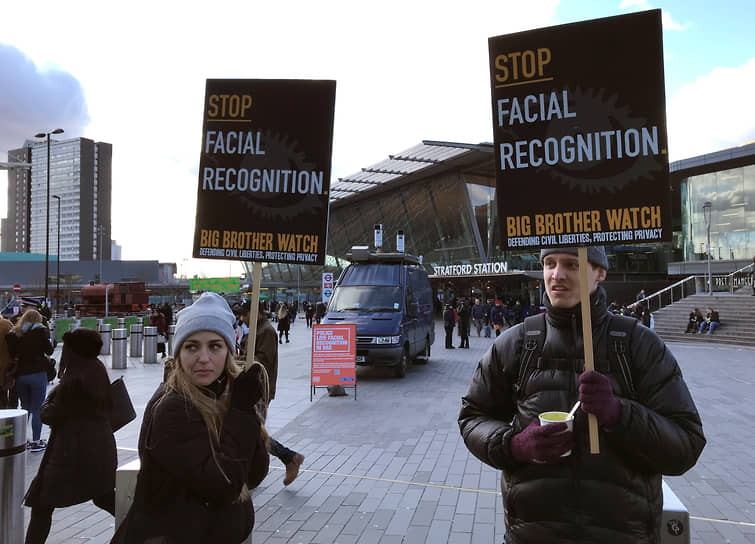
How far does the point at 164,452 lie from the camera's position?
2.09m

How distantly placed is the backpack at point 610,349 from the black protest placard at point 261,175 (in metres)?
2.09

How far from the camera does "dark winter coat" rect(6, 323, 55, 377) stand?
22.1ft

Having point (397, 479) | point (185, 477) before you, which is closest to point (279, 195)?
point (185, 477)

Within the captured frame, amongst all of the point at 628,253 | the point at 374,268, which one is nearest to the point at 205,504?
the point at 374,268

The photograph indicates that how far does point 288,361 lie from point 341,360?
22.2 ft

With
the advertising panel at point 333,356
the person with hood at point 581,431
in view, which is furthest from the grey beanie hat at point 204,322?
the advertising panel at point 333,356

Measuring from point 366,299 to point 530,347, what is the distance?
11169 millimetres

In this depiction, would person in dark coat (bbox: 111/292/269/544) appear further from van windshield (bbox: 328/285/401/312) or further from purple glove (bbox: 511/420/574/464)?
van windshield (bbox: 328/285/401/312)

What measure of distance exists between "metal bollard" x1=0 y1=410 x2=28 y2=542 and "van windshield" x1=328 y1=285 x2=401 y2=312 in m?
9.58

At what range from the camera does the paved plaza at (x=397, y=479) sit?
451 centimetres

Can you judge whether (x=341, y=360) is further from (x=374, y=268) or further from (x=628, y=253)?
(x=628, y=253)

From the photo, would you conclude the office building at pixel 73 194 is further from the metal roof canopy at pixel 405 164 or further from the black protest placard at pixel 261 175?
the black protest placard at pixel 261 175

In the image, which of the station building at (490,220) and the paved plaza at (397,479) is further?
the station building at (490,220)

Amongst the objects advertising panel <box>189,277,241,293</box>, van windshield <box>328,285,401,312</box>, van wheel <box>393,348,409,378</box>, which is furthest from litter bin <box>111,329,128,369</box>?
advertising panel <box>189,277,241,293</box>
